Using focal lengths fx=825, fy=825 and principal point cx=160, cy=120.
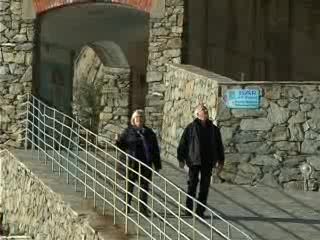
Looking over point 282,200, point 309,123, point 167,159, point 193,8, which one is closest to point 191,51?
point 193,8

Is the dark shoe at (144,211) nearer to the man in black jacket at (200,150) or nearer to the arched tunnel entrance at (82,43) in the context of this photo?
the man in black jacket at (200,150)

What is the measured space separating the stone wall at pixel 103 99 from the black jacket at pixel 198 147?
906cm

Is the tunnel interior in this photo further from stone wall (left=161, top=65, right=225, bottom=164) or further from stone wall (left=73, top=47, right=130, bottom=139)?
stone wall (left=161, top=65, right=225, bottom=164)

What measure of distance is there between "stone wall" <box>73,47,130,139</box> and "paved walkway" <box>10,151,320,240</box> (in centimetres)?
640

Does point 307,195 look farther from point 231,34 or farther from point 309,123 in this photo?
point 231,34

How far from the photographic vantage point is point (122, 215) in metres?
9.36

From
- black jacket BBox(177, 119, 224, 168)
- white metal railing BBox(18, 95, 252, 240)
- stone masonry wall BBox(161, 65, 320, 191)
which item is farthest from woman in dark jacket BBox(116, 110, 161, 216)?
stone masonry wall BBox(161, 65, 320, 191)

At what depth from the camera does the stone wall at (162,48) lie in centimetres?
1502

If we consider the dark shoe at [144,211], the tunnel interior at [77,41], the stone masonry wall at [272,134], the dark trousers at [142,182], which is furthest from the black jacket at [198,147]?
the tunnel interior at [77,41]

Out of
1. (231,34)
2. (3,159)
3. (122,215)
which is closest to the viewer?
(122,215)

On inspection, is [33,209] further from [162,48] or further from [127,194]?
[162,48]

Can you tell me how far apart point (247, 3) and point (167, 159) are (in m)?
6.44

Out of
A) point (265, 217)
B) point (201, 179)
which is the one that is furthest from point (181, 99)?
point (265, 217)

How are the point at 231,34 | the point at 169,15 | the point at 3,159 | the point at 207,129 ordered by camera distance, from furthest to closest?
the point at 231,34, the point at 169,15, the point at 3,159, the point at 207,129
